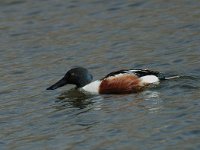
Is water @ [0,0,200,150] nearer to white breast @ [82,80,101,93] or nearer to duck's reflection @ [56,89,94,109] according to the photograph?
duck's reflection @ [56,89,94,109]

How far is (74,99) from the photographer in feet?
52.3

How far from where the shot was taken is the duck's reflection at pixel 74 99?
15.3 meters

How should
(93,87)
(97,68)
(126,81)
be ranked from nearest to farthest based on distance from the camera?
(126,81) → (93,87) → (97,68)

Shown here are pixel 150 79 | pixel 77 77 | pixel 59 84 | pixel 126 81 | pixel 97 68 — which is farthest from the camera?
pixel 97 68

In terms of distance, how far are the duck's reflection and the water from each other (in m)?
0.02

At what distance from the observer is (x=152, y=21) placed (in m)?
20.7

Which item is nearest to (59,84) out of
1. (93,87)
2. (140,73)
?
(93,87)

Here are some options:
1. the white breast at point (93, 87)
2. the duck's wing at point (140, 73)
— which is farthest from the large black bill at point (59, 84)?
the duck's wing at point (140, 73)

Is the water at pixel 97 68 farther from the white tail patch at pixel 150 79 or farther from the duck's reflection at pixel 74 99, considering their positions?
the white tail patch at pixel 150 79

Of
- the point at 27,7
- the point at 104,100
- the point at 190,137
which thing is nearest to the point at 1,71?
the point at 104,100

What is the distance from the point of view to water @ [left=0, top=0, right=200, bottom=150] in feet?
41.7

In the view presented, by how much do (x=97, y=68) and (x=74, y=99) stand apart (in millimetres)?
1800

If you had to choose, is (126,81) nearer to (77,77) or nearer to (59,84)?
(77,77)

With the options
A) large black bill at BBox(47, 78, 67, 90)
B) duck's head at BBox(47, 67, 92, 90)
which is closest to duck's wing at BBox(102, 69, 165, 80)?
duck's head at BBox(47, 67, 92, 90)
